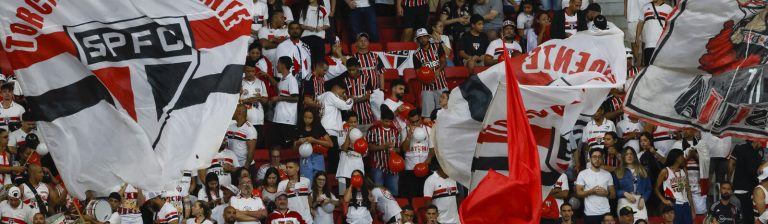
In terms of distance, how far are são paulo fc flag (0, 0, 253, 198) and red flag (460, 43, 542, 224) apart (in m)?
3.27

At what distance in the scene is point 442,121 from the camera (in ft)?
55.5

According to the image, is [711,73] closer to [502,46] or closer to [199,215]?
[199,215]

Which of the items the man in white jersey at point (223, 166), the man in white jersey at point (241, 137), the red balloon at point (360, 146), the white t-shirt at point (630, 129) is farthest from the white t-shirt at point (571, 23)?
the man in white jersey at point (223, 166)

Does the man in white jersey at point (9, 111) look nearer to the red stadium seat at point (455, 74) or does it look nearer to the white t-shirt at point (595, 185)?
the red stadium seat at point (455, 74)

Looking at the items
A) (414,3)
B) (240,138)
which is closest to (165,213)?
(240,138)

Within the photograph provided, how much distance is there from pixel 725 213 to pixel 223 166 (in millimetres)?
6440

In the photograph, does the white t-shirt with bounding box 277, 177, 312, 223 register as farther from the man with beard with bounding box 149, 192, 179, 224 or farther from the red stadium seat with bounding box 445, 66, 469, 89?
the red stadium seat with bounding box 445, 66, 469, 89

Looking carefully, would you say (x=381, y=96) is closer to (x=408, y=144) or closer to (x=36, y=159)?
(x=408, y=144)

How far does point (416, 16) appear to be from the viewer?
24.1 m

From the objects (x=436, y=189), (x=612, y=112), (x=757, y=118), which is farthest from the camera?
(x=612, y=112)

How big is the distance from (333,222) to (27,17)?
36.7 ft

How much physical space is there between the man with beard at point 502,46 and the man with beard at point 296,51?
293 cm

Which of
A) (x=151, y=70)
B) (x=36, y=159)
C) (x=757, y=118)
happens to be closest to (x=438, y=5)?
(x=36, y=159)

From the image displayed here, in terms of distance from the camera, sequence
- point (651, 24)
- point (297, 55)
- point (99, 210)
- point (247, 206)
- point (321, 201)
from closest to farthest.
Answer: point (99, 210)
point (247, 206)
point (321, 201)
point (297, 55)
point (651, 24)
